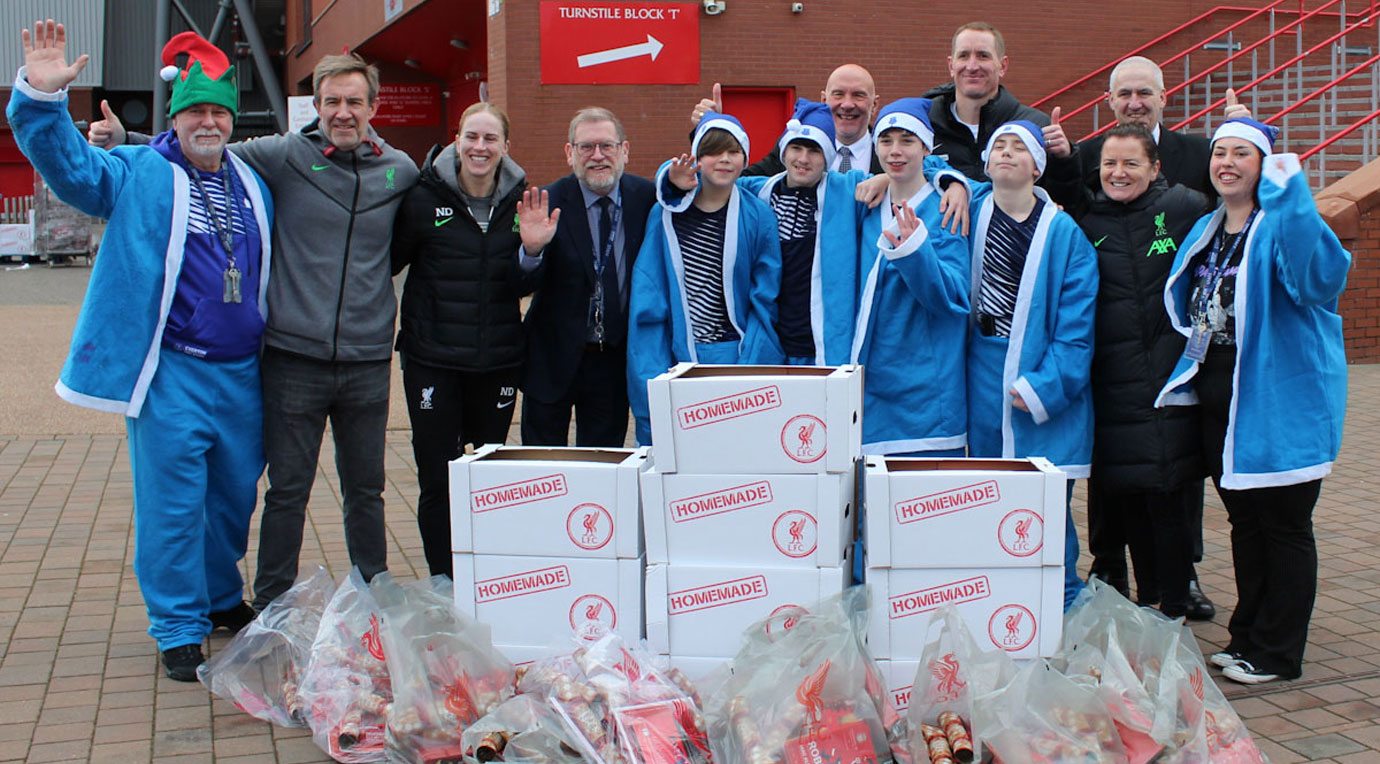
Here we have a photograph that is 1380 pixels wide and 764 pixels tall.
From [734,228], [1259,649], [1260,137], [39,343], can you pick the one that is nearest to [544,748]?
[734,228]

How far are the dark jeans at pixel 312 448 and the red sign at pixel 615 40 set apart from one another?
9735mm

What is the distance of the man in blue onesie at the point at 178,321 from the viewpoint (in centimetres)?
415

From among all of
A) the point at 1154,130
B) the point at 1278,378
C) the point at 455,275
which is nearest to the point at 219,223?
the point at 455,275

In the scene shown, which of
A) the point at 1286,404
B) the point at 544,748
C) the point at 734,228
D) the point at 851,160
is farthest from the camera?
the point at 851,160

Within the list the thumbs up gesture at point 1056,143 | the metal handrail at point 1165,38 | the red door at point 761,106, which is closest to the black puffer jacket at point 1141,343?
the thumbs up gesture at point 1056,143

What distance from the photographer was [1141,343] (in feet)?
14.3

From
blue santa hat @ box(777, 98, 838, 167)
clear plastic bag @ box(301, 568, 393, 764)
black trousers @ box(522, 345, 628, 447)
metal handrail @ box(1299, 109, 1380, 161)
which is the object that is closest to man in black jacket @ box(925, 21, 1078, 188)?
blue santa hat @ box(777, 98, 838, 167)

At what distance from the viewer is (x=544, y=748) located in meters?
3.40

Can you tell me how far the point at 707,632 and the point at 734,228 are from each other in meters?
1.44

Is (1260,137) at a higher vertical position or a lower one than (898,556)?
higher

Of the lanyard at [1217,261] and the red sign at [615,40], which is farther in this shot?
the red sign at [615,40]

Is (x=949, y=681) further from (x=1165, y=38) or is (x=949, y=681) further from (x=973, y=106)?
(x=1165, y=38)

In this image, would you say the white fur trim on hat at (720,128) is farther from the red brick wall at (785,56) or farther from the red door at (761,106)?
the red door at (761,106)

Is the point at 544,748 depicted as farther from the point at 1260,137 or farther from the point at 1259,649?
the point at 1260,137
